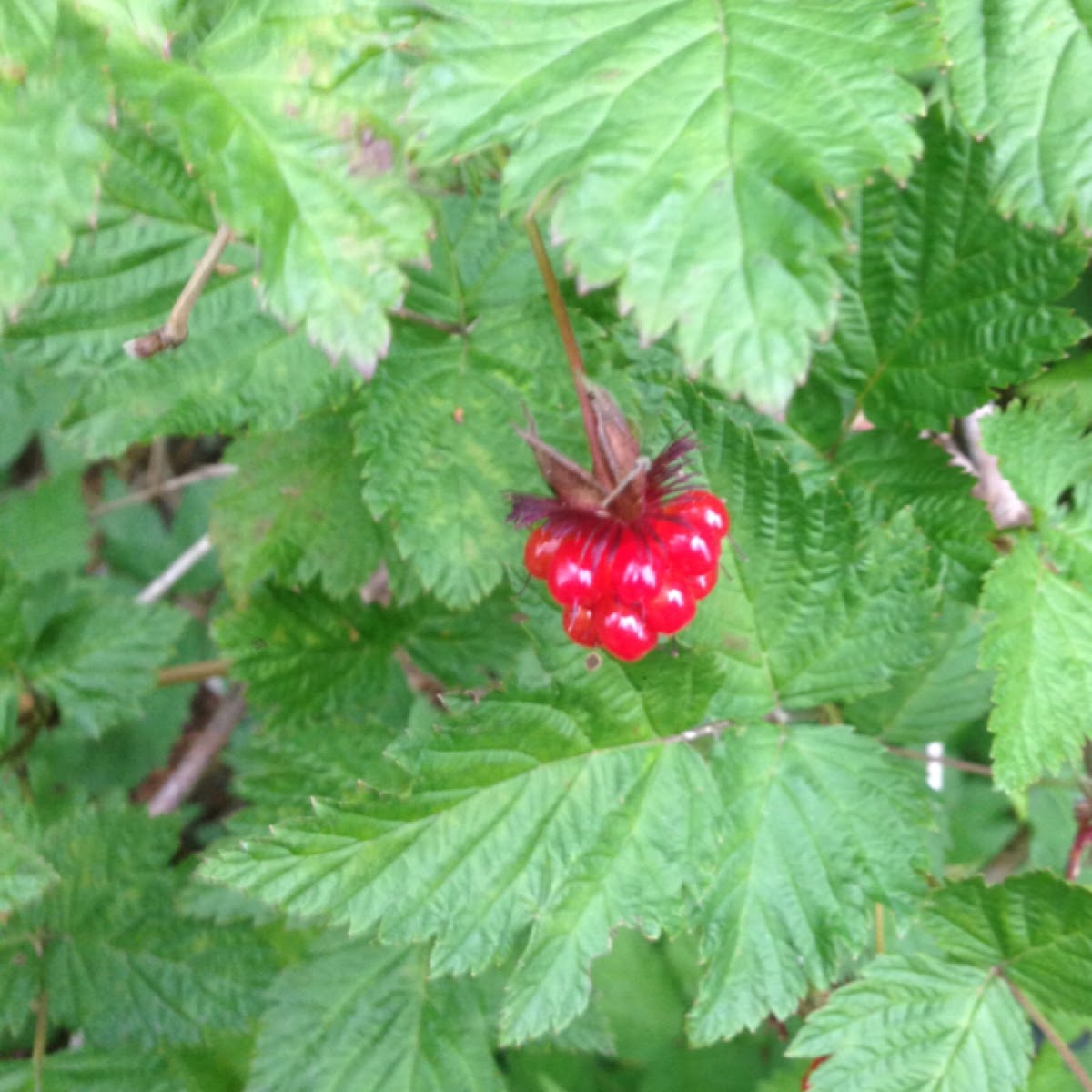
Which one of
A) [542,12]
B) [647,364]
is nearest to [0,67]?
[542,12]

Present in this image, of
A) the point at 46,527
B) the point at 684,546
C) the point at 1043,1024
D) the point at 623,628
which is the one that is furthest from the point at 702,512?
the point at 46,527

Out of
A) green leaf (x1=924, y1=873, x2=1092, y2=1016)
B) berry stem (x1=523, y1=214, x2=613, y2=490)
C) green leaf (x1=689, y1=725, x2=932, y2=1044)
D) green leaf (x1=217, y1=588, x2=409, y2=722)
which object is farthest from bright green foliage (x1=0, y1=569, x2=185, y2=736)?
green leaf (x1=924, y1=873, x2=1092, y2=1016)

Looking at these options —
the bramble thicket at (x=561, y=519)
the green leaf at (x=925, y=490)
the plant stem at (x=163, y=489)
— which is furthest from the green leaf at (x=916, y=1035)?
the plant stem at (x=163, y=489)

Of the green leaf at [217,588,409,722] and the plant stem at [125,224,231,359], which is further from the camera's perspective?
the green leaf at [217,588,409,722]

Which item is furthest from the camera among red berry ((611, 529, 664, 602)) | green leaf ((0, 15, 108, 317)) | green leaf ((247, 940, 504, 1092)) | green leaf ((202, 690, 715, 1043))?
green leaf ((247, 940, 504, 1092))

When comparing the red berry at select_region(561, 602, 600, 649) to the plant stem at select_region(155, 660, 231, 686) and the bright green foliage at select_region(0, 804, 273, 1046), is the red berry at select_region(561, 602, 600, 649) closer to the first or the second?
the bright green foliage at select_region(0, 804, 273, 1046)

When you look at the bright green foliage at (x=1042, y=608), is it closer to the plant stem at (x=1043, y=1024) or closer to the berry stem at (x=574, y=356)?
the plant stem at (x=1043, y=1024)

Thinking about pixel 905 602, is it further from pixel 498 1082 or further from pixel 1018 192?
pixel 498 1082

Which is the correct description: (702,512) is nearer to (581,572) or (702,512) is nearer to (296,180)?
(581,572)
